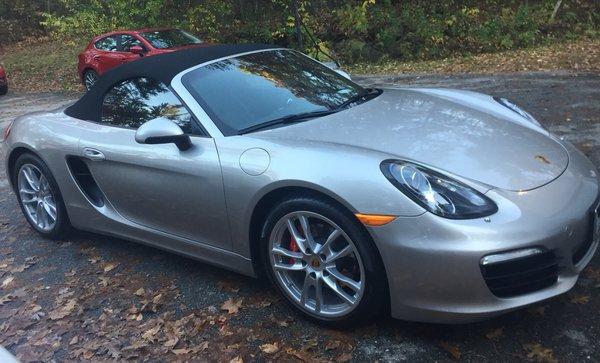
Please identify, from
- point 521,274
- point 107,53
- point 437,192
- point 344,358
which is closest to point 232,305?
point 344,358

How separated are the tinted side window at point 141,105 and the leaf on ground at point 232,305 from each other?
3.40ft

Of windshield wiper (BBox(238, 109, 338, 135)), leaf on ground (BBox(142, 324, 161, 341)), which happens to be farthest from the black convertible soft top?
leaf on ground (BBox(142, 324, 161, 341))

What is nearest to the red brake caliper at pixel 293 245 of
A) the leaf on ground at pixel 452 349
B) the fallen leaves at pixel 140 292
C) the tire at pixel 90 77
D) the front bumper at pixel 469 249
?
the front bumper at pixel 469 249

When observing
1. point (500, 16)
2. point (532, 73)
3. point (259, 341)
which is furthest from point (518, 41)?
point (259, 341)

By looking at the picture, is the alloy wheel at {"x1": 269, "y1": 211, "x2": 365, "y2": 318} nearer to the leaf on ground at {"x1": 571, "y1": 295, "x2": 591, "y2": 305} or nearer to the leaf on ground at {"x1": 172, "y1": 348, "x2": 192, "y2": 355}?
the leaf on ground at {"x1": 172, "y1": 348, "x2": 192, "y2": 355}

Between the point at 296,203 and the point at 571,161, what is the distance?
1.54 metres

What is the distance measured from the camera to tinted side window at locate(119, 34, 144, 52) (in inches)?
532

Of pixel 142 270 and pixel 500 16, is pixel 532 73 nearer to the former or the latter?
pixel 500 16

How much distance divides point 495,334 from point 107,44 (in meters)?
13.3

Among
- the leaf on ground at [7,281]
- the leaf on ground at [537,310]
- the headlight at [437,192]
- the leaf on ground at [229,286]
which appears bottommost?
the leaf on ground at [7,281]

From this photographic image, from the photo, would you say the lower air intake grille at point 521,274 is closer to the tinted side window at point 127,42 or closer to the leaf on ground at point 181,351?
the leaf on ground at point 181,351

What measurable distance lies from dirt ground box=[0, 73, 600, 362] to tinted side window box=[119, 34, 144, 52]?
9.10 m

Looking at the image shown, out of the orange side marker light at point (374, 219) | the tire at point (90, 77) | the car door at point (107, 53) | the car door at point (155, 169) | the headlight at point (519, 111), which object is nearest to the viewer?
the orange side marker light at point (374, 219)

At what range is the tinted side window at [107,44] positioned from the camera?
1423 cm
